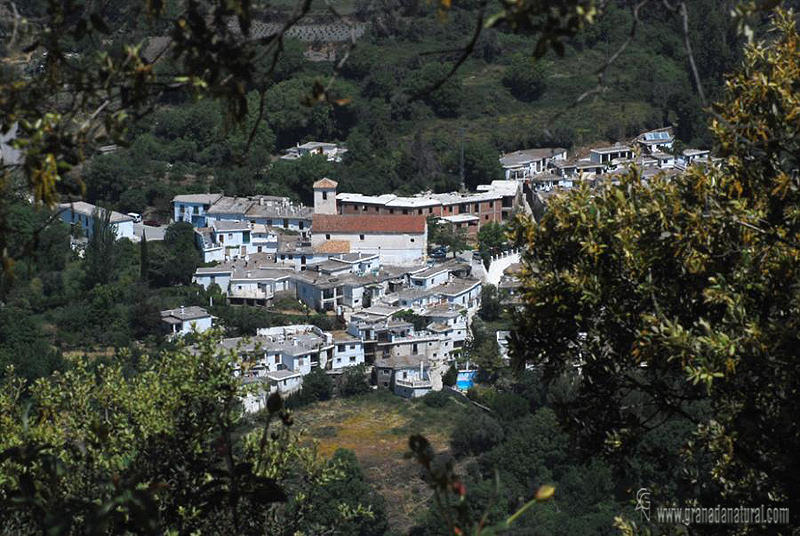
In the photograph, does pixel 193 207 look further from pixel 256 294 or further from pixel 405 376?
pixel 405 376

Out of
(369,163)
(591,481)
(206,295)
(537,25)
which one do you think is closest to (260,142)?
(369,163)

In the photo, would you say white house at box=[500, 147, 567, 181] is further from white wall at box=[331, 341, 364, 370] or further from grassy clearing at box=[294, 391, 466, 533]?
grassy clearing at box=[294, 391, 466, 533]

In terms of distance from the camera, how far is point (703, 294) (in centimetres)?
357

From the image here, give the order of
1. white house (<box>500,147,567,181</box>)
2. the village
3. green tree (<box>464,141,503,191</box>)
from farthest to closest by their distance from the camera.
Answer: white house (<box>500,147,567,181</box>), green tree (<box>464,141,503,191</box>), the village

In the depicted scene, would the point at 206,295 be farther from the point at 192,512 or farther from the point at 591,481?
the point at 192,512

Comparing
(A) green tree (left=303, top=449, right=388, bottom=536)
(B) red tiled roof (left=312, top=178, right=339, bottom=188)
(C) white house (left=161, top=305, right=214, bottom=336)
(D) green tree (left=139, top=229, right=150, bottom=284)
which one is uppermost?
(B) red tiled roof (left=312, top=178, right=339, bottom=188)

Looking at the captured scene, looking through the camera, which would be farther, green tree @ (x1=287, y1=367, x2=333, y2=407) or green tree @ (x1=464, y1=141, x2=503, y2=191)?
green tree @ (x1=464, y1=141, x2=503, y2=191)

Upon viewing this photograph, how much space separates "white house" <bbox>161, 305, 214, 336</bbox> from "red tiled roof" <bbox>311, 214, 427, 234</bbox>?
12.7ft

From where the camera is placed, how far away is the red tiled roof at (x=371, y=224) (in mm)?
23625

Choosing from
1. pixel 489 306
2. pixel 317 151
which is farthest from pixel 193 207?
pixel 489 306

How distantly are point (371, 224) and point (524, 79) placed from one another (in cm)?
971

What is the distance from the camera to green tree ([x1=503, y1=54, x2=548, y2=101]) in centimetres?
3180

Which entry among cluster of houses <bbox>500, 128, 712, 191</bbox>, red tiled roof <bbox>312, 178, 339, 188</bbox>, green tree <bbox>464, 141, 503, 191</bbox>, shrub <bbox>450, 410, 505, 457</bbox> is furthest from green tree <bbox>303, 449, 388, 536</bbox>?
green tree <bbox>464, 141, 503, 191</bbox>

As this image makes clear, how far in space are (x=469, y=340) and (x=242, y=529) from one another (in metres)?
16.4
